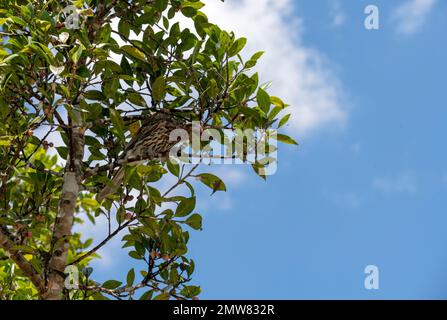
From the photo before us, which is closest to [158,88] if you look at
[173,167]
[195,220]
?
[173,167]

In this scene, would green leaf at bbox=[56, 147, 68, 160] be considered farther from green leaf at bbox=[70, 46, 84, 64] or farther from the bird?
green leaf at bbox=[70, 46, 84, 64]

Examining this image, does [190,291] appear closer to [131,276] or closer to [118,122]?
[131,276]

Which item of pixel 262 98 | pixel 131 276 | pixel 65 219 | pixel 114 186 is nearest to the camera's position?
pixel 262 98

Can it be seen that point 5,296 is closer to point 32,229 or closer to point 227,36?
point 32,229

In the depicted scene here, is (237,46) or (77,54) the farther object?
(237,46)

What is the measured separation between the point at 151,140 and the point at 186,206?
527 millimetres

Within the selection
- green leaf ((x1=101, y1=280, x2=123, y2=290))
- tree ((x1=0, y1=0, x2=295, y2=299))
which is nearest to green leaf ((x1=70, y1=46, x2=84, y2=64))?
tree ((x1=0, y1=0, x2=295, y2=299))

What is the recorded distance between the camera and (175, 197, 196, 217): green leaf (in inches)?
166

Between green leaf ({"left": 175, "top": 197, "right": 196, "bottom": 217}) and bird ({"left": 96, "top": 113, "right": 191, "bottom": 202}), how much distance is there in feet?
1.03

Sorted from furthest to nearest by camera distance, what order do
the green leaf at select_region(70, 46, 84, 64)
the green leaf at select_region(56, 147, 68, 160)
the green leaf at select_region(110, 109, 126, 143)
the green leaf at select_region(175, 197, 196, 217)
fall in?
the green leaf at select_region(56, 147, 68, 160), the green leaf at select_region(175, 197, 196, 217), the green leaf at select_region(110, 109, 126, 143), the green leaf at select_region(70, 46, 84, 64)

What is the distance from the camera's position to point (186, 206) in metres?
4.22
